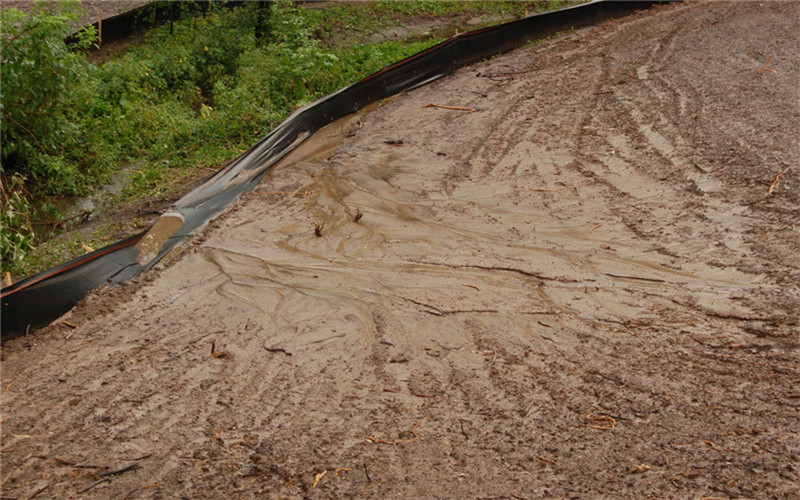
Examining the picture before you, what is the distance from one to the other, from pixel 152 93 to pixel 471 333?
693 centimetres

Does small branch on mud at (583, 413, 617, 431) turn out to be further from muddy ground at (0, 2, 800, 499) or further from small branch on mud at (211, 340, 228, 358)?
small branch on mud at (211, 340, 228, 358)

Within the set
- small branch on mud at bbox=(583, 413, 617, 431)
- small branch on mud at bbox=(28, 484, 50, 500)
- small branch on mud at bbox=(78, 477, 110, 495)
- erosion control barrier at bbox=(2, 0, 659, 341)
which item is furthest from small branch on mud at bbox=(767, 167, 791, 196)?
small branch on mud at bbox=(28, 484, 50, 500)

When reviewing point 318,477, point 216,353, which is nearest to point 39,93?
point 216,353

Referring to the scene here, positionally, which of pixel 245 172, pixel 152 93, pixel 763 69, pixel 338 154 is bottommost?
pixel 245 172

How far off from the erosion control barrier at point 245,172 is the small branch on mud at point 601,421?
12.4 feet

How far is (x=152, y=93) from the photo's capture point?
898 cm

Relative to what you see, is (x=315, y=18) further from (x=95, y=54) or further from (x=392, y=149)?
(x=392, y=149)

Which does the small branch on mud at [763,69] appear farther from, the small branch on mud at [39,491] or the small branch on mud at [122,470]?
the small branch on mud at [39,491]

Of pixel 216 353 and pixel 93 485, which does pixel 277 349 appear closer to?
pixel 216 353

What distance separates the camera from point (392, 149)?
7.23 metres

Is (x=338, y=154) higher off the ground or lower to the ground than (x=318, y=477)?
higher

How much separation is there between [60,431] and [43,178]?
14.9ft

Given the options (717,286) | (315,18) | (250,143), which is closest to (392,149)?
(250,143)

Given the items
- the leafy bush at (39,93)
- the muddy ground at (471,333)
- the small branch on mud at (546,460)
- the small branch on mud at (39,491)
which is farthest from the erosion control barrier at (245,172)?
the small branch on mud at (546,460)
